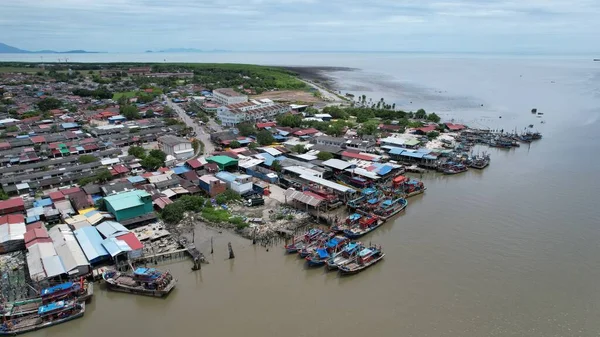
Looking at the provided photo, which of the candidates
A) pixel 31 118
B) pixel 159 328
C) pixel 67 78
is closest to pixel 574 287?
pixel 159 328

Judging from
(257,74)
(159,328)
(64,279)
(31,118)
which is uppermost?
(257,74)

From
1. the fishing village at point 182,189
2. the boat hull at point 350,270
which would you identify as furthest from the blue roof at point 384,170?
the boat hull at point 350,270

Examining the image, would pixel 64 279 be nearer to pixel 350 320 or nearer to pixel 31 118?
pixel 350 320

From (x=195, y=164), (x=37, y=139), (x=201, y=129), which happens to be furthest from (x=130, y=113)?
(x=195, y=164)

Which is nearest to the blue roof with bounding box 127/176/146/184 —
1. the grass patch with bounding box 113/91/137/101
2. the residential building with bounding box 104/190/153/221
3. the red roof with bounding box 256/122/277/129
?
the residential building with bounding box 104/190/153/221

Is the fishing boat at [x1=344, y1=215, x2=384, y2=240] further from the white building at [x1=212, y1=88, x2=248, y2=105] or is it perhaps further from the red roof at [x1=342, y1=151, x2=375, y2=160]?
the white building at [x1=212, y1=88, x2=248, y2=105]

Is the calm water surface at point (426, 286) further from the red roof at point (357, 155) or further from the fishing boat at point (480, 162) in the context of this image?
the red roof at point (357, 155)

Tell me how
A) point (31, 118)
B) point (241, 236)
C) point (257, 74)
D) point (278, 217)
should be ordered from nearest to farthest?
point (241, 236)
point (278, 217)
point (31, 118)
point (257, 74)
